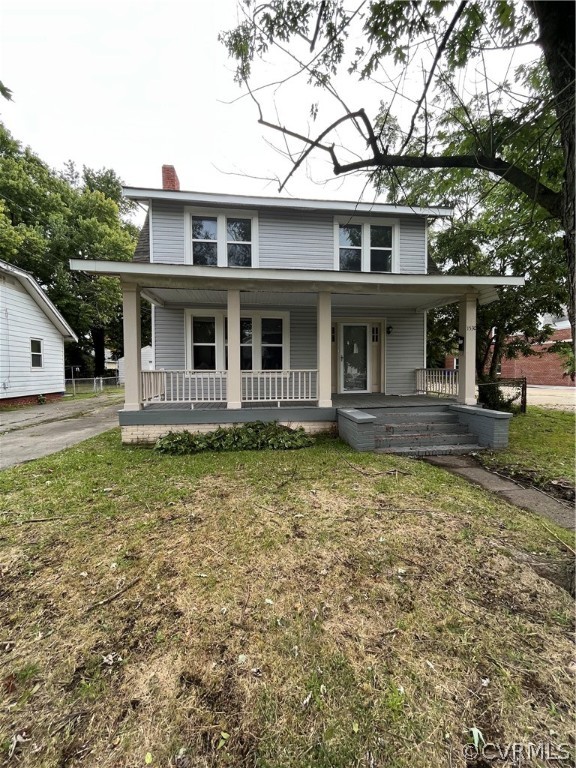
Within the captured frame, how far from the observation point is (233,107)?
136 inches

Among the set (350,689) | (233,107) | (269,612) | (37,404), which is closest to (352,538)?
(269,612)

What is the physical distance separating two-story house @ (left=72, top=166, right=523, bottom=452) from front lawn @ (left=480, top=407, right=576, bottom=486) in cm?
143

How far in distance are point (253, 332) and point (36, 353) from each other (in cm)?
1054

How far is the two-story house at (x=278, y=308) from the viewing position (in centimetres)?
688

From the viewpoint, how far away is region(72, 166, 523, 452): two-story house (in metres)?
6.88

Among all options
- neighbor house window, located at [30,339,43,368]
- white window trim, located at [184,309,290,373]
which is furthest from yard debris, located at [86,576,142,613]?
neighbor house window, located at [30,339,43,368]

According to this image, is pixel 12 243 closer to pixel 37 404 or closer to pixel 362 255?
pixel 37 404

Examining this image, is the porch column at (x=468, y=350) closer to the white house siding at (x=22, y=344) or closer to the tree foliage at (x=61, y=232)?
the white house siding at (x=22, y=344)

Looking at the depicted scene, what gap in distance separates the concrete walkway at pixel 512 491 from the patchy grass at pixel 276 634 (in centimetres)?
36

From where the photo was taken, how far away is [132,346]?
6.61m

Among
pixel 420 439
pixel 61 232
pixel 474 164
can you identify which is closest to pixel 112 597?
pixel 474 164

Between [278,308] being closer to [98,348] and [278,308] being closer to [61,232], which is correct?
[61,232]

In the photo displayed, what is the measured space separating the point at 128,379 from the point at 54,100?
205 inches

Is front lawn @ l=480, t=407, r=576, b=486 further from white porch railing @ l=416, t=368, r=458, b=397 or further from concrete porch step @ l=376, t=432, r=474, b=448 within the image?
white porch railing @ l=416, t=368, r=458, b=397
